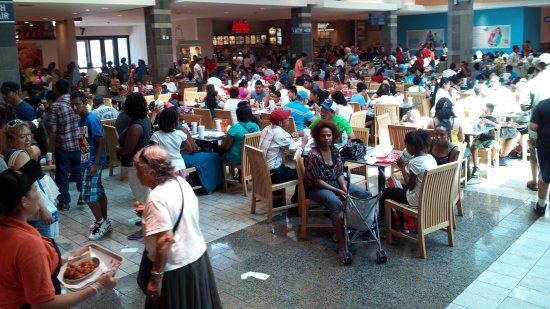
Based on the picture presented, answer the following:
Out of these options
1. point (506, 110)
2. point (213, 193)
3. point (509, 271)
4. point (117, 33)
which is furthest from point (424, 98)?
point (117, 33)

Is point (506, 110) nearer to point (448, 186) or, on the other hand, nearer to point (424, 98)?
point (424, 98)

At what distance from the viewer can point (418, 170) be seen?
4.79 m

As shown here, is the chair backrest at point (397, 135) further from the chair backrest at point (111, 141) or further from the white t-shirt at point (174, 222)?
the white t-shirt at point (174, 222)

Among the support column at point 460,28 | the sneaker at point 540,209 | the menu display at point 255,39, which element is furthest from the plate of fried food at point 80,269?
the menu display at point 255,39

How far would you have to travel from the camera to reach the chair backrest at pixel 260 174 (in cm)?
572

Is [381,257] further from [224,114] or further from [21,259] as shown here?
[224,114]

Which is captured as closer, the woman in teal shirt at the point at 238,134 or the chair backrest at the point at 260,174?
the chair backrest at the point at 260,174

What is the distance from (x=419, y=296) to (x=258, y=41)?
25032mm

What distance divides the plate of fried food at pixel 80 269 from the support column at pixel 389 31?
77.2 feet

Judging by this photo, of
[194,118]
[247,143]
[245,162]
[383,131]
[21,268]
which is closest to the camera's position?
[21,268]

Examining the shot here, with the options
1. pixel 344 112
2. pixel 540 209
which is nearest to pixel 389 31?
pixel 344 112

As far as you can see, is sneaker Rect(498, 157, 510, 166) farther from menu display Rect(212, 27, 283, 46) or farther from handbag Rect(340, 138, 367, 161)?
menu display Rect(212, 27, 283, 46)

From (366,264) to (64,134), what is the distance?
3.78 metres

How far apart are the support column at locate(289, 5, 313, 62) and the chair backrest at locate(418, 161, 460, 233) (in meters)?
15.4
